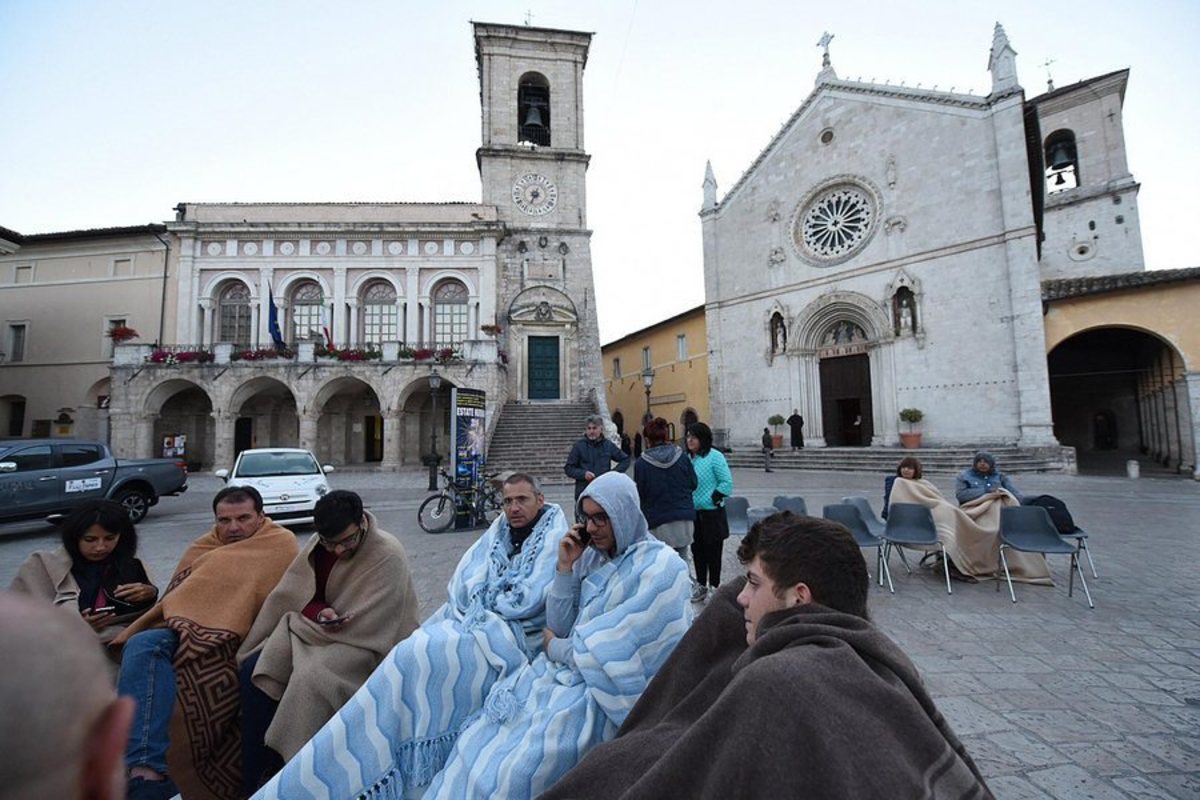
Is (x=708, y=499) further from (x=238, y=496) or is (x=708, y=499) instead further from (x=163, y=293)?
(x=163, y=293)

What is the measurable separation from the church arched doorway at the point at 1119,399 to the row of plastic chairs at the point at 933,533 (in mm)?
15494

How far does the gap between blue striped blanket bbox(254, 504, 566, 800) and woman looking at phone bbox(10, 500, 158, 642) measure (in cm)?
158

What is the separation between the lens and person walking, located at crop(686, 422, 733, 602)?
17.2ft

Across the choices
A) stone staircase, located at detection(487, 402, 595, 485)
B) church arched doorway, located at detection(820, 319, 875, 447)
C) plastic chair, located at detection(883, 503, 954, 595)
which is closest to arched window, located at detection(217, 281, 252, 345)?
stone staircase, located at detection(487, 402, 595, 485)

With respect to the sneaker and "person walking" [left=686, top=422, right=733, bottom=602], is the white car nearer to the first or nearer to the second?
"person walking" [left=686, top=422, right=733, bottom=602]

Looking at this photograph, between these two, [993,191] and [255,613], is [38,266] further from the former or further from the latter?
[993,191]

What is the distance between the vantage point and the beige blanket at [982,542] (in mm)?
5453

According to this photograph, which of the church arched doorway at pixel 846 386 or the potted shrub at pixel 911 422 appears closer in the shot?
the potted shrub at pixel 911 422

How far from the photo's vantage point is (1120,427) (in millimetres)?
22641

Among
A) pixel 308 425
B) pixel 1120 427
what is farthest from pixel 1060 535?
pixel 1120 427

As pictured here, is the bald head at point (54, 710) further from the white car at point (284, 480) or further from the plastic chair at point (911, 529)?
the white car at point (284, 480)

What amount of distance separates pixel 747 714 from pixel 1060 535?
600 cm

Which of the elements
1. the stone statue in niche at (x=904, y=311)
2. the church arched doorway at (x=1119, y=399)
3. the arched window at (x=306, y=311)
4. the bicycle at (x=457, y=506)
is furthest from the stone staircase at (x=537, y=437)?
the church arched doorway at (x=1119, y=399)

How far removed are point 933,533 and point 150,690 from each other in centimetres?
644
